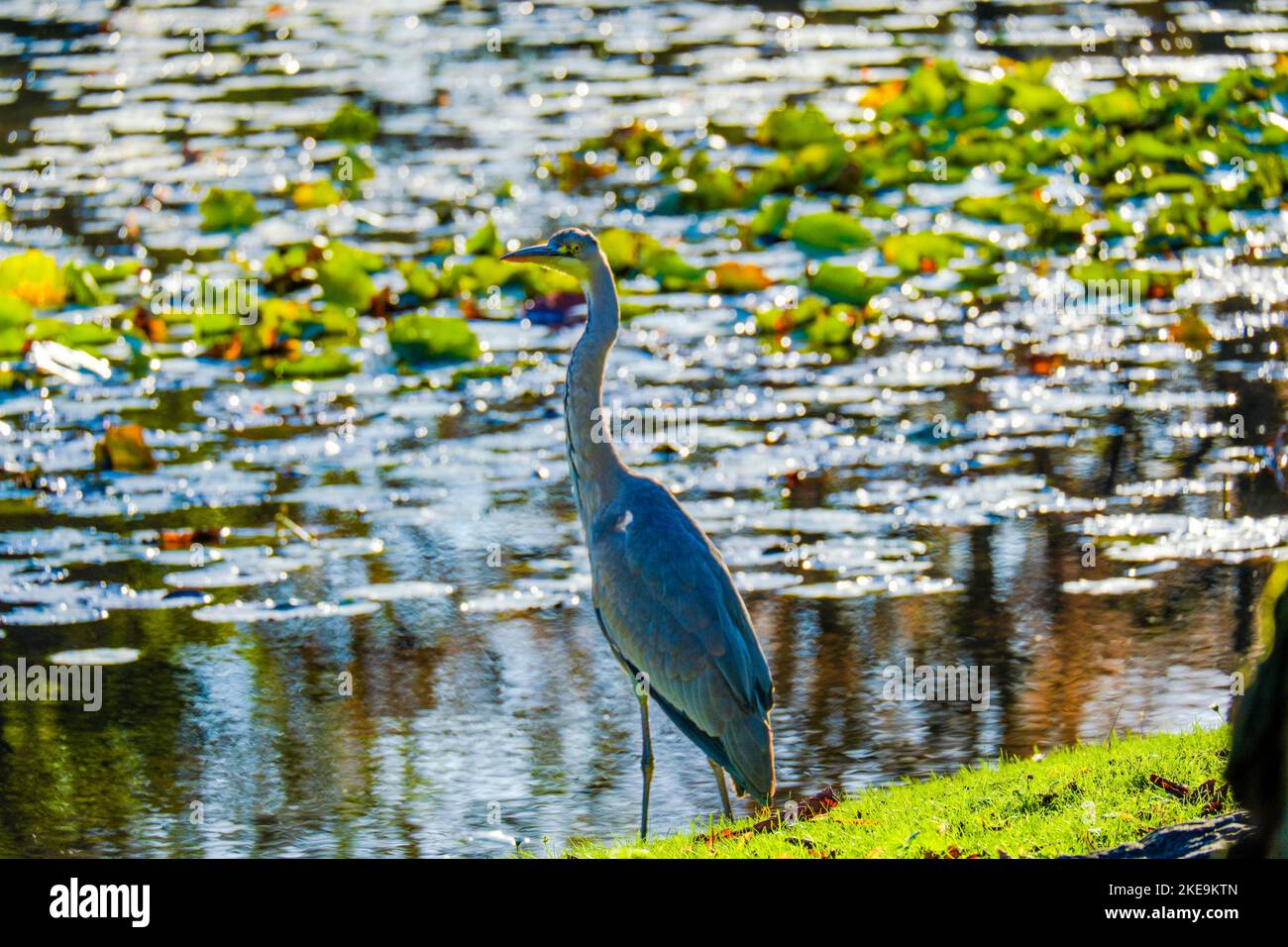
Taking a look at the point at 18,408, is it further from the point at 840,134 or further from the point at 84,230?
the point at 840,134

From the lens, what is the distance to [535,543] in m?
10.3

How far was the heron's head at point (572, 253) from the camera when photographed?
25.9 ft

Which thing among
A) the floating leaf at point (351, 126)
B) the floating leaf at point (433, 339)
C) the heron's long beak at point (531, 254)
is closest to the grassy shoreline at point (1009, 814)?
the heron's long beak at point (531, 254)

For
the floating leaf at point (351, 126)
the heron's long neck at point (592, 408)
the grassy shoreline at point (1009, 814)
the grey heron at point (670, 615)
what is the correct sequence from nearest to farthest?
the grassy shoreline at point (1009, 814), the grey heron at point (670, 615), the heron's long neck at point (592, 408), the floating leaf at point (351, 126)

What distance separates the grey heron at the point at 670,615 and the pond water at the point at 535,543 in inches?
26.7

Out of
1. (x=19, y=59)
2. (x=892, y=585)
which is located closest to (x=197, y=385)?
(x=892, y=585)

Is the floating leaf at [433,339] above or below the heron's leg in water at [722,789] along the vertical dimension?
above

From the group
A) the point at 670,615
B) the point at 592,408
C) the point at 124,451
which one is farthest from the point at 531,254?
the point at 124,451

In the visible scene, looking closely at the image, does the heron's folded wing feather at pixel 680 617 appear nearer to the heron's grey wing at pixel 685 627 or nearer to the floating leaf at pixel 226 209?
the heron's grey wing at pixel 685 627

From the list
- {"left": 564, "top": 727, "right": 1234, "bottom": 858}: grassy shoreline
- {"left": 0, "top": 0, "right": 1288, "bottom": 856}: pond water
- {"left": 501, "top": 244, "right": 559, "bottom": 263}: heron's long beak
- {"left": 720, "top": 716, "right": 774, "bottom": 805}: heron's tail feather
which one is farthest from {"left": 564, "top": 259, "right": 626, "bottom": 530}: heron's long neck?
{"left": 564, "top": 727, "right": 1234, "bottom": 858}: grassy shoreline

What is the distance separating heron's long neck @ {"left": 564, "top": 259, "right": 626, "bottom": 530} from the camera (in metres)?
7.68

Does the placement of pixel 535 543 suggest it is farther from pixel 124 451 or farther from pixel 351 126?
pixel 351 126

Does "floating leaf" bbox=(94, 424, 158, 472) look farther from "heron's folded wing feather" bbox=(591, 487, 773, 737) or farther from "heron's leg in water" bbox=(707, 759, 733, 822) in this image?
"heron's leg in water" bbox=(707, 759, 733, 822)

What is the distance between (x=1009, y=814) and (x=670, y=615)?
1.41 metres
